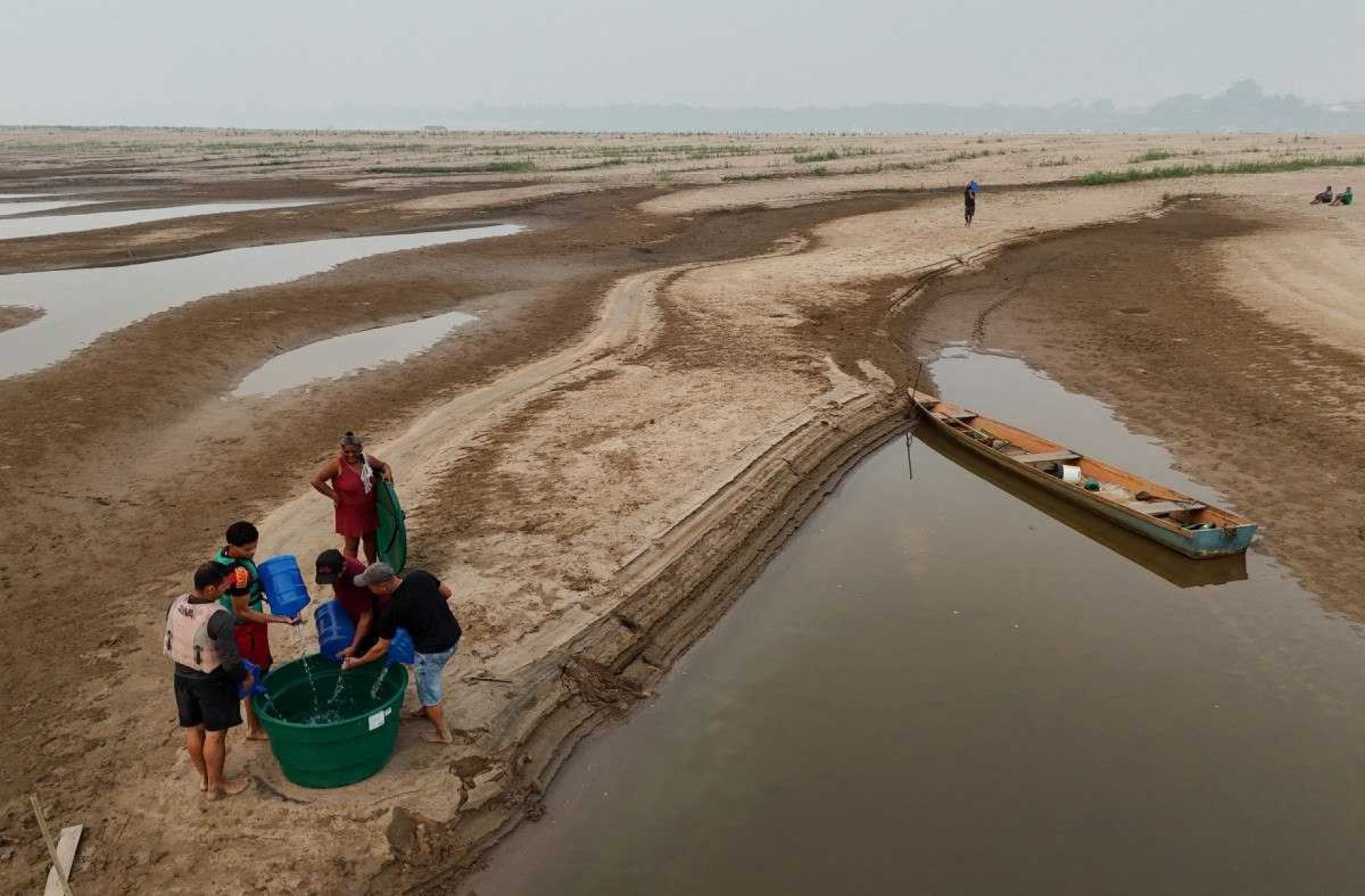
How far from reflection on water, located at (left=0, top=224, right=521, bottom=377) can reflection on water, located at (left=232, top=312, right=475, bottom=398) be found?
16.3 feet

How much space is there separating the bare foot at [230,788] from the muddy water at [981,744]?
2078 millimetres

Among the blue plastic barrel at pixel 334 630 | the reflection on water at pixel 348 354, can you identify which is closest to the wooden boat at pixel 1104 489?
the blue plastic barrel at pixel 334 630

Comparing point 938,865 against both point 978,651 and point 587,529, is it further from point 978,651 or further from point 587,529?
point 587,529

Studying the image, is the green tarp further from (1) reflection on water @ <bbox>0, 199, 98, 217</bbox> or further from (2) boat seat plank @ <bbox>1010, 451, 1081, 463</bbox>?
(1) reflection on water @ <bbox>0, 199, 98, 217</bbox>

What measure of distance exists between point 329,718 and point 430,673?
119 cm

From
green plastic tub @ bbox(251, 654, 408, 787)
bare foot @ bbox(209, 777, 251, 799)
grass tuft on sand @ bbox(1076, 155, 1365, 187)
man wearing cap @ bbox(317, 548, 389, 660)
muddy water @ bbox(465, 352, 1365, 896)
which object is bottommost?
muddy water @ bbox(465, 352, 1365, 896)

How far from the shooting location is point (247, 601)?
6695 millimetres

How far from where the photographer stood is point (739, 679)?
8.91m

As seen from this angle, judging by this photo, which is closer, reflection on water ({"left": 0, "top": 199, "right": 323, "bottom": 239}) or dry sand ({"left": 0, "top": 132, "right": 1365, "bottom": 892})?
dry sand ({"left": 0, "top": 132, "right": 1365, "bottom": 892})

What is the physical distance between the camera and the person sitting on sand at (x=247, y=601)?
21.6ft

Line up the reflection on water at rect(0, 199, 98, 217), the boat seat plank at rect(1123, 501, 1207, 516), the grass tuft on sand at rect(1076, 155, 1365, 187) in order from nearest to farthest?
the boat seat plank at rect(1123, 501, 1207, 516)
the grass tuft on sand at rect(1076, 155, 1365, 187)
the reflection on water at rect(0, 199, 98, 217)

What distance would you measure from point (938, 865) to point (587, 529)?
229 inches

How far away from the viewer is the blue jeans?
6824mm

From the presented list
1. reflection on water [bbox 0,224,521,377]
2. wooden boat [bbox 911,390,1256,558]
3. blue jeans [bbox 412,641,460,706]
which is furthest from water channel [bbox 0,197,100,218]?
blue jeans [bbox 412,641,460,706]
